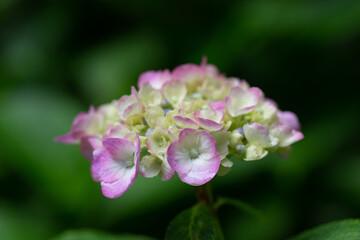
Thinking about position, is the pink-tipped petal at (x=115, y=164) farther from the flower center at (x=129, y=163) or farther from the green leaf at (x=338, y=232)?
the green leaf at (x=338, y=232)

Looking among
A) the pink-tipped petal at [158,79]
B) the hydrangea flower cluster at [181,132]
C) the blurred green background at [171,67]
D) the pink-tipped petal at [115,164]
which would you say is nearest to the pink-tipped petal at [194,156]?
the hydrangea flower cluster at [181,132]

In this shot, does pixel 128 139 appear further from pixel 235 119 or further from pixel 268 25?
pixel 268 25

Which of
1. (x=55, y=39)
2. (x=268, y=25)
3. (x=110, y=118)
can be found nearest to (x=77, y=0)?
(x=55, y=39)

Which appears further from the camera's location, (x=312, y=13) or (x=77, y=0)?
(x=77, y=0)

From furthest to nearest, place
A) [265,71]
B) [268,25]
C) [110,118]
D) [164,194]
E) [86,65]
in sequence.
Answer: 1. [86,65]
2. [265,71]
3. [268,25]
4. [164,194]
5. [110,118]

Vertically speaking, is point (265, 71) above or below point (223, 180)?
above

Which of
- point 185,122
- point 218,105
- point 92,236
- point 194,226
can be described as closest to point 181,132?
point 185,122

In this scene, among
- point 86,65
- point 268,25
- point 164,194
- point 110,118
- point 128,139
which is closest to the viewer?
point 128,139
